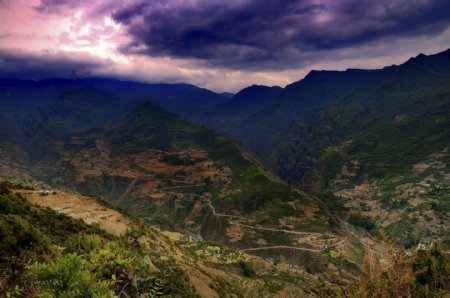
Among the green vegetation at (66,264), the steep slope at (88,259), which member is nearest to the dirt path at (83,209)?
the steep slope at (88,259)

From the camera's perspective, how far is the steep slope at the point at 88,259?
13.8 metres

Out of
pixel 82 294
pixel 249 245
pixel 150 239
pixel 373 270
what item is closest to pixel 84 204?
pixel 150 239

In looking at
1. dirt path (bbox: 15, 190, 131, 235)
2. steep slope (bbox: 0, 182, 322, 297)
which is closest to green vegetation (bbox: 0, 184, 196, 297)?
steep slope (bbox: 0, 182, 322, 297)

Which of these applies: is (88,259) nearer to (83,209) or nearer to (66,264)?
(66,264)

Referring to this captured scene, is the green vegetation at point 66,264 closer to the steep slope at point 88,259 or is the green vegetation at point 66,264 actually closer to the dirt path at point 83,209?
the steep slope at point 88,259

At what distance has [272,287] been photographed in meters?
90.2

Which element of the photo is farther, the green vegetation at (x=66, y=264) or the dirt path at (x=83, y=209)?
the dirt path at (x=83, y=209)

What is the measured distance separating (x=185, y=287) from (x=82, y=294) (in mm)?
33992

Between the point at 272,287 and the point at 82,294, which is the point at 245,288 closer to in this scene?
the point at 272,287

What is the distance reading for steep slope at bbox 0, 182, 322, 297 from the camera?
45.3 feet

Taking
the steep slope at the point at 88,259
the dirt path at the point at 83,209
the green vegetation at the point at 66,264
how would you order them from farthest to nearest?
the dirt path at the point at 83,209, the steep slope at the point at 88,259, the green vegetation at the point at 66,264

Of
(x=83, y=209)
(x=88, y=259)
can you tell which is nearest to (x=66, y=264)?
(x=88, y=259)

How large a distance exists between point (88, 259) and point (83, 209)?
180 ft

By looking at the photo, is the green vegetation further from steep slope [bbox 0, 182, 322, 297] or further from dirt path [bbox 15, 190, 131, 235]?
dirt path [bbox 15, 190, 131, 235]
